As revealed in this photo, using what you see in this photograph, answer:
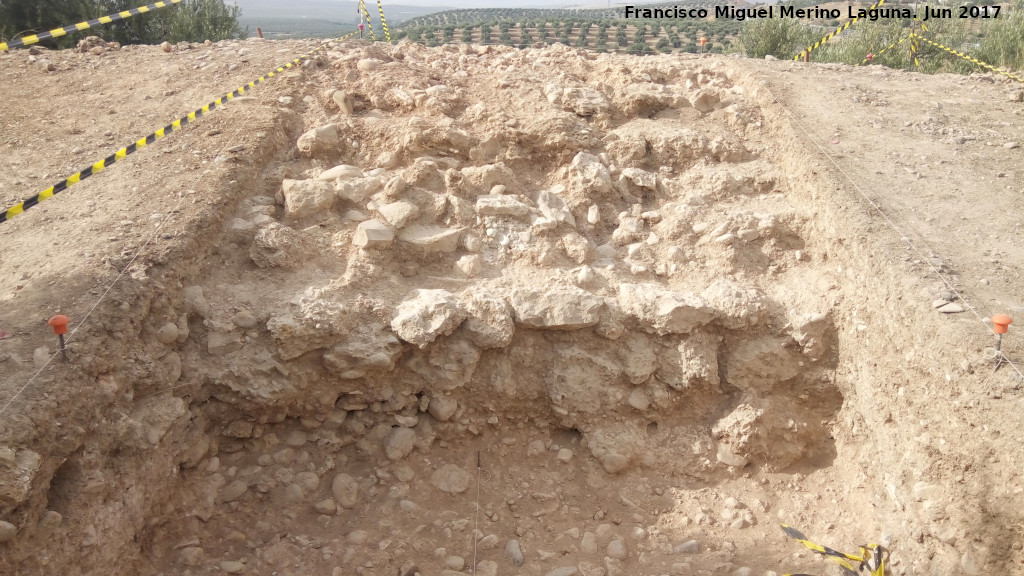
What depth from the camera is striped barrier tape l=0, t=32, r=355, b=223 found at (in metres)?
4.41

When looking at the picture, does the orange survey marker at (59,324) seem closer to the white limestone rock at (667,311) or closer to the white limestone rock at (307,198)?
the white limestone rock at (307,198)

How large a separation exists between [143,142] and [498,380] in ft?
11.2

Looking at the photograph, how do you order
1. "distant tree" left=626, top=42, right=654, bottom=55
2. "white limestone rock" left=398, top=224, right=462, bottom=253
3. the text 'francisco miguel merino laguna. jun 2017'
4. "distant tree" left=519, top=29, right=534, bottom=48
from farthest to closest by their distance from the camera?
"distant tree" left=519, top=29, right=534, bottom=48 < "distant tree" left=626, top=42, right=654, bottom=55 < the text 'francisco miguel merino laguna. jun 2017' < "white limestone rock" left=398, top=224, right=462, bottom=253

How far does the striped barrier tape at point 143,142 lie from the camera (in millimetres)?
4405

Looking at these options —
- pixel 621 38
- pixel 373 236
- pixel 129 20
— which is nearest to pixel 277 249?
pixel 373 236

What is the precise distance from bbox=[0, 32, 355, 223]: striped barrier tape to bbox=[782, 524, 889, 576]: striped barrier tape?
548cm

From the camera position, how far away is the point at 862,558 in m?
3.98

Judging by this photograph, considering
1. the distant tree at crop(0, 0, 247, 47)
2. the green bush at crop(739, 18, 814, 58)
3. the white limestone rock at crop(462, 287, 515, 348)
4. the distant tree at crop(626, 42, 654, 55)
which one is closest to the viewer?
the white limestone rock at crop(462, 287, 515, 348)

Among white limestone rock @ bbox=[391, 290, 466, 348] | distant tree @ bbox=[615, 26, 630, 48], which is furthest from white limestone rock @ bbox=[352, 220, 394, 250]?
distant tree @ bbox=[615, 26, 630, 48]

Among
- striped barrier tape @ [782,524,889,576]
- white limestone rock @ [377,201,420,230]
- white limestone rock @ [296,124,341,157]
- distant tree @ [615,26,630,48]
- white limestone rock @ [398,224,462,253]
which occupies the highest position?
distant tree @ [615,26,630,48]

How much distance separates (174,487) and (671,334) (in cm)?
348

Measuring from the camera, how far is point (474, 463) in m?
4.72

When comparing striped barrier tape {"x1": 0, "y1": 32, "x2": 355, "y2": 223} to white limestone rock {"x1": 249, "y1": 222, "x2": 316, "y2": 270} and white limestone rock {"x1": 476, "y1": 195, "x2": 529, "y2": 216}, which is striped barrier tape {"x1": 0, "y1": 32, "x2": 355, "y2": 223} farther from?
white limestone rock {"x1": 476, "y1": 195, "x2": 529, "y2": 216}

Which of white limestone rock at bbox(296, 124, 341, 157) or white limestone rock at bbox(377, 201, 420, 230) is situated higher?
white limestone rock at bbox(296, 124, 341, 157)
